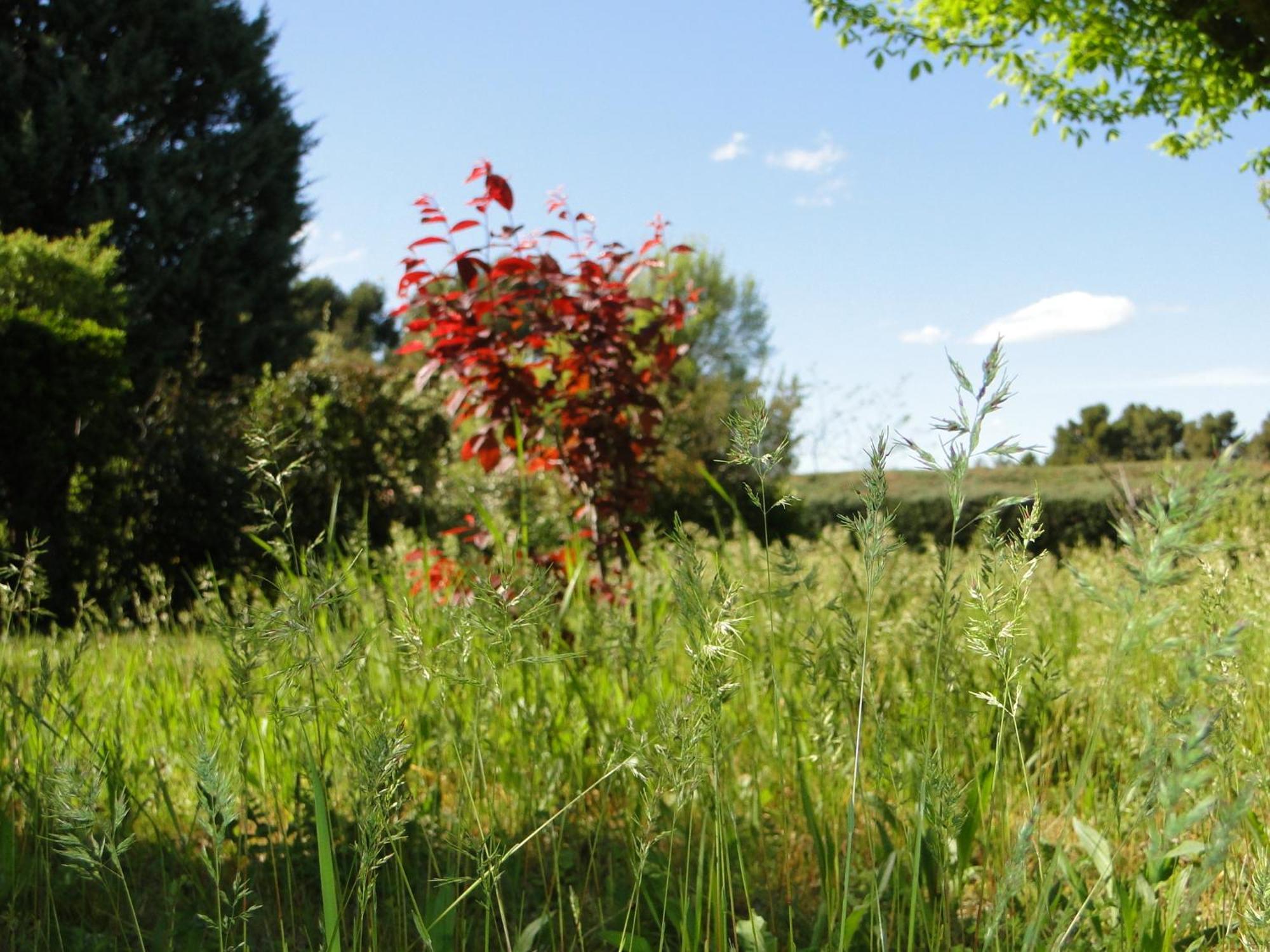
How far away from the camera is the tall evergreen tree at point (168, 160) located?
44.1ft

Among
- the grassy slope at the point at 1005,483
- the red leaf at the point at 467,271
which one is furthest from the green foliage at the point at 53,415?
the grassy slope at the point at 1005,483

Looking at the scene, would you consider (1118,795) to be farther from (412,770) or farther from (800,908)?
(412,770)

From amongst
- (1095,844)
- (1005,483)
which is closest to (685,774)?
(1095,844)

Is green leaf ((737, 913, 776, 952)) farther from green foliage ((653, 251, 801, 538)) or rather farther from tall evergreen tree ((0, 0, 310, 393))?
tall evergreen tree ((0, 0, 310, 393))

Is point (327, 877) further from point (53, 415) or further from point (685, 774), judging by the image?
point (53, 415)

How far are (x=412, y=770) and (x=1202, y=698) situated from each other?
192 centimetres

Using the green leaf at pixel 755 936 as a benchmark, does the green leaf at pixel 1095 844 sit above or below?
above

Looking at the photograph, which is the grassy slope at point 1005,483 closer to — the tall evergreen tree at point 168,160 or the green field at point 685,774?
the tall evergreen tree at point 168,160

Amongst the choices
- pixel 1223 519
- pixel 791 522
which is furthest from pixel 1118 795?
pixel 791 522

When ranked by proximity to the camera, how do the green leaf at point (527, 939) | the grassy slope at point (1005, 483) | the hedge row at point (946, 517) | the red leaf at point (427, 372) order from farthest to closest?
the grassy slope at point (1005, 483) → the hedge row at point (946, 517) → the red leaf at point (427, 372) → the green leaf at point (527, 939)

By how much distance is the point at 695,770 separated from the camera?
3.59ft

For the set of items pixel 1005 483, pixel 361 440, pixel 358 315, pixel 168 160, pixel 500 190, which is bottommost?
pixel 1005 483

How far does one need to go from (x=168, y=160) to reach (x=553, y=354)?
12.6 metres

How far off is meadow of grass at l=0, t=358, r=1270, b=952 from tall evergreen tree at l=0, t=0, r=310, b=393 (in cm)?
1221
